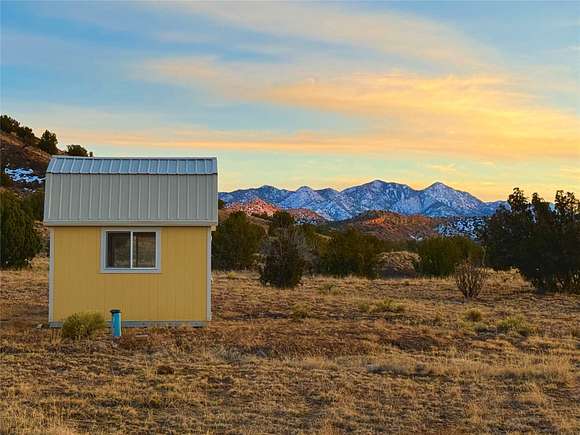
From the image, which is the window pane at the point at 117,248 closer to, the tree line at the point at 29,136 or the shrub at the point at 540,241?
the shrub at the point at 540,241

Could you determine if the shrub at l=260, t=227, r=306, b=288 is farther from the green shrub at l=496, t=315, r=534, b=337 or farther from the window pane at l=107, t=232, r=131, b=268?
the green shrub at l=496, t=315, r=534, b=337

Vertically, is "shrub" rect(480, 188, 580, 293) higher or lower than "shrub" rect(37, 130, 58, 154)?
lower

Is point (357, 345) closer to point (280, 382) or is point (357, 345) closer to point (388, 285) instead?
point (280, 382)

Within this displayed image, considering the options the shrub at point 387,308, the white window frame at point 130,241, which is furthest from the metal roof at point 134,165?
the shrub at point 387,308

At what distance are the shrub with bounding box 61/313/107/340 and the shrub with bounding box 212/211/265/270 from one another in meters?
21.1

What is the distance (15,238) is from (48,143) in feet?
118

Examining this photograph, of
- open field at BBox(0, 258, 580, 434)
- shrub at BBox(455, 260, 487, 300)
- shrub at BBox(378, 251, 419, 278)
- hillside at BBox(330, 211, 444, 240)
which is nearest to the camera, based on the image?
open field at BBox(0, 258, 580, 434)

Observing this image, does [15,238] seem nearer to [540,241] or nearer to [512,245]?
[512,245]

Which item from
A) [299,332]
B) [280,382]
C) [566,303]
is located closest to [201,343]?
[299,332]

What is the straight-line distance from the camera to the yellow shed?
46.6ft

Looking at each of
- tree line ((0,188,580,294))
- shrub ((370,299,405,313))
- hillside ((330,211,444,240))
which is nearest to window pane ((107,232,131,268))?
tree line ((0,188,580,294))

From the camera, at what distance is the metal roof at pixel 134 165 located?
48.2ft

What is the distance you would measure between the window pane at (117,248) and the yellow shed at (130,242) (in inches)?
26.0

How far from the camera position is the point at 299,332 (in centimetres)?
1375
